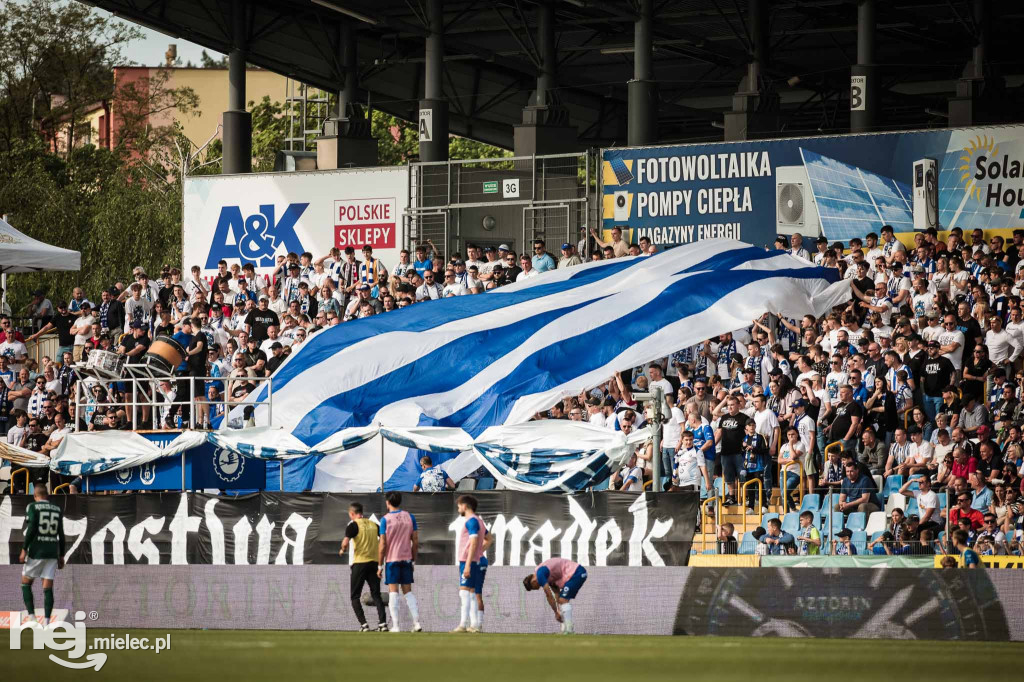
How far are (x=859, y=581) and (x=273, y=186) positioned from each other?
A: 22.6 m

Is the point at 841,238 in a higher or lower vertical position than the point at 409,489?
higher

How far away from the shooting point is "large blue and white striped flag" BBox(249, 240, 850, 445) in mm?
25438

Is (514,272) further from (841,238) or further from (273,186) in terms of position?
(273,186)

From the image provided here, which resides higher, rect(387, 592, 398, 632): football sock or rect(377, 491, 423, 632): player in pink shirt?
rect(377, 491, 423, 632): player in pink shirt

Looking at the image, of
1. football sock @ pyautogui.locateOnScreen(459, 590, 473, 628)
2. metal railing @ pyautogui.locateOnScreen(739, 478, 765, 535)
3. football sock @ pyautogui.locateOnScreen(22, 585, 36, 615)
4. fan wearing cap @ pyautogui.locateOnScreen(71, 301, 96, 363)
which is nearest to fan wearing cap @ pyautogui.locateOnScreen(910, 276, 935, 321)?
metal railing @ pyautogui.locateOnScreen(739, 478, 765, 535)

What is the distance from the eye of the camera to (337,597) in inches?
845

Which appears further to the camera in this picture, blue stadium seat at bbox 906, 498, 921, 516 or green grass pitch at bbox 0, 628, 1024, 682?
blue stadium seat at bbox 906, 498, 921, 516

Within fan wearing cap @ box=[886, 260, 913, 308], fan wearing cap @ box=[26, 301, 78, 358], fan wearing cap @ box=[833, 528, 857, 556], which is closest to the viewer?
fan wearing cap @ box=[833, 528, 857, 556]

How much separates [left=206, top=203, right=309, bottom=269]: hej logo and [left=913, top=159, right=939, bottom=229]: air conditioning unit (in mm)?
14638

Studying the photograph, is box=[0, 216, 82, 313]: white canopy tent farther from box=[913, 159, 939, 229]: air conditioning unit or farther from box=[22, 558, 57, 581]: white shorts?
box=[913, 159, 939, 229]: air conditioning unit

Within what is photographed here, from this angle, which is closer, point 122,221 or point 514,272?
point 514,272

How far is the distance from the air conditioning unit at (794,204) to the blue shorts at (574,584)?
1353cm

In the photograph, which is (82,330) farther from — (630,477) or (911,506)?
(911,506)

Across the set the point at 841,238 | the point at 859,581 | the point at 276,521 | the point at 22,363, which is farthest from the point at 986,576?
the point at 22,363
